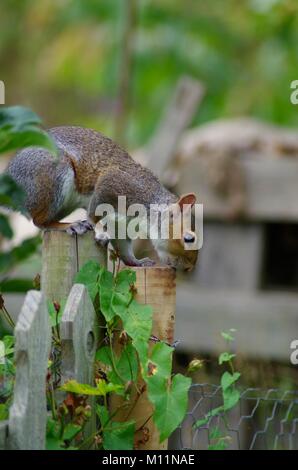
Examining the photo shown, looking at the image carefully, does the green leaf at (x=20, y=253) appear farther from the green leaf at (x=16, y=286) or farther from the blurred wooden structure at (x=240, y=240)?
the blurred wooden structure at (x=240, y=240)

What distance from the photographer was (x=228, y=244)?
5.68m

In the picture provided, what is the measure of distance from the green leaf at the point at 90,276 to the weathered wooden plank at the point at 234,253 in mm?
3189

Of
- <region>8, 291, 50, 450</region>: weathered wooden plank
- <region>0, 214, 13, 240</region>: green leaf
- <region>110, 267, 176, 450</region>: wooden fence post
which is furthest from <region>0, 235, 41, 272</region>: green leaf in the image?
<region>8, 291, 50, 450</region>: weathered wooden plank

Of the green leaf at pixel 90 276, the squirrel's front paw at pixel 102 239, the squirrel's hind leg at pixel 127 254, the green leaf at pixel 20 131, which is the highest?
the green leaf at pixel 20 131

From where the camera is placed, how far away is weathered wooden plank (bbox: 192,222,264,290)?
562 centimetres

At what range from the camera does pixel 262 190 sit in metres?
5.59

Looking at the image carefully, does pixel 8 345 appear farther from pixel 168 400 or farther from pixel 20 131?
pixel 20 131

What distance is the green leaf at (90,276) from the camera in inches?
97.9

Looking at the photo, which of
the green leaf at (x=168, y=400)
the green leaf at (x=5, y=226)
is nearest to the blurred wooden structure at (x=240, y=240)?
the green leaf at (x=5, y=226)

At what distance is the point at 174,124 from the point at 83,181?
254cm

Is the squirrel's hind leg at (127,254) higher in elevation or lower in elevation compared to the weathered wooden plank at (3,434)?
higher

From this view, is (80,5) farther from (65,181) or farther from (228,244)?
(65,181)

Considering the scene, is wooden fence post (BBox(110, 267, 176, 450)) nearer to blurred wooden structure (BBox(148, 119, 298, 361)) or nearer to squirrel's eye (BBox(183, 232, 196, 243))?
squirrel's eye (BBox(183, 232, 196, 243))
